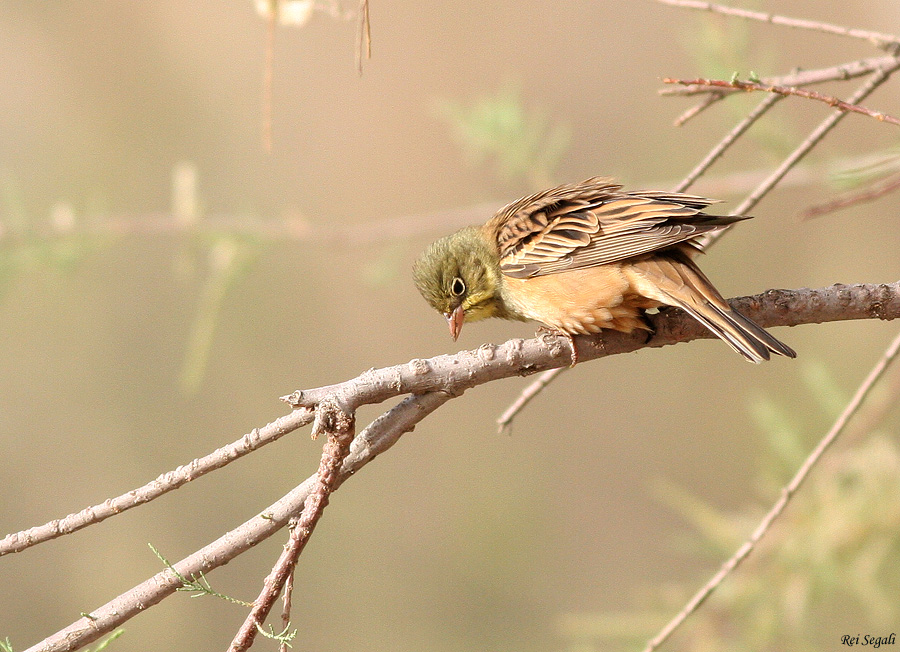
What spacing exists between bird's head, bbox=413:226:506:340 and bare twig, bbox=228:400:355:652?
1.47 m

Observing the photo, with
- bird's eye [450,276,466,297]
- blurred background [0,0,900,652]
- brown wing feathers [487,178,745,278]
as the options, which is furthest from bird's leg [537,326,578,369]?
blurred background [0,0,900,652]

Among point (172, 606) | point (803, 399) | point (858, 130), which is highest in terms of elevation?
point (858, 130)

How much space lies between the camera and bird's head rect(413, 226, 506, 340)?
3.20 metres

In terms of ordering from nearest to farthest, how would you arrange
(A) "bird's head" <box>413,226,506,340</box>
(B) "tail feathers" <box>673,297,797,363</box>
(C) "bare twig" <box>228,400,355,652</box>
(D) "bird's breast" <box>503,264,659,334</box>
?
(C) "bare twig" <box>228,400,355,652</box> < (B) "tail feathers" <box>673,297,797,363</box> < (D) "bird's breast" <box>503,264,659,334</box> < (A) "bird's head" <box>413,226,506,340</box>

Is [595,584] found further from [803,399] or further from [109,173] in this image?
[109,173]

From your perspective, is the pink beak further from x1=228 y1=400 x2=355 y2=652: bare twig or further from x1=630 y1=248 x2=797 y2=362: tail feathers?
x1=228 y1=400 x2=355 y2=652: bare twig

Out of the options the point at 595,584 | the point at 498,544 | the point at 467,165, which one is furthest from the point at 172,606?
the point at 467,165

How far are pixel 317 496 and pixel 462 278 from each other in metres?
1.59

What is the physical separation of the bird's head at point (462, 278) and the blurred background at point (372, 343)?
3.90 m

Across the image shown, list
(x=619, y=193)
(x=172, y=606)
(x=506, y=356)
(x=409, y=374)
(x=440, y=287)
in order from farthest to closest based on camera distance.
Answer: (x=172, y=606) < (x=440, y=287) < (x=619, y=193) < (x=506, y=356) < (x=409, y=374)

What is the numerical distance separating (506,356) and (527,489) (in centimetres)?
677

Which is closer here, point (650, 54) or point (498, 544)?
point (650, 54)

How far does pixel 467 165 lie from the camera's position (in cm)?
804

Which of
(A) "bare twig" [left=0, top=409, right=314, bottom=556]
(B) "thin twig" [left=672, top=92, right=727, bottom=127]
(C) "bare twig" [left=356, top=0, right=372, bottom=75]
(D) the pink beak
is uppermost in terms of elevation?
(C) "bare twig" [left=356, top=0, right=372, bottom=75]
